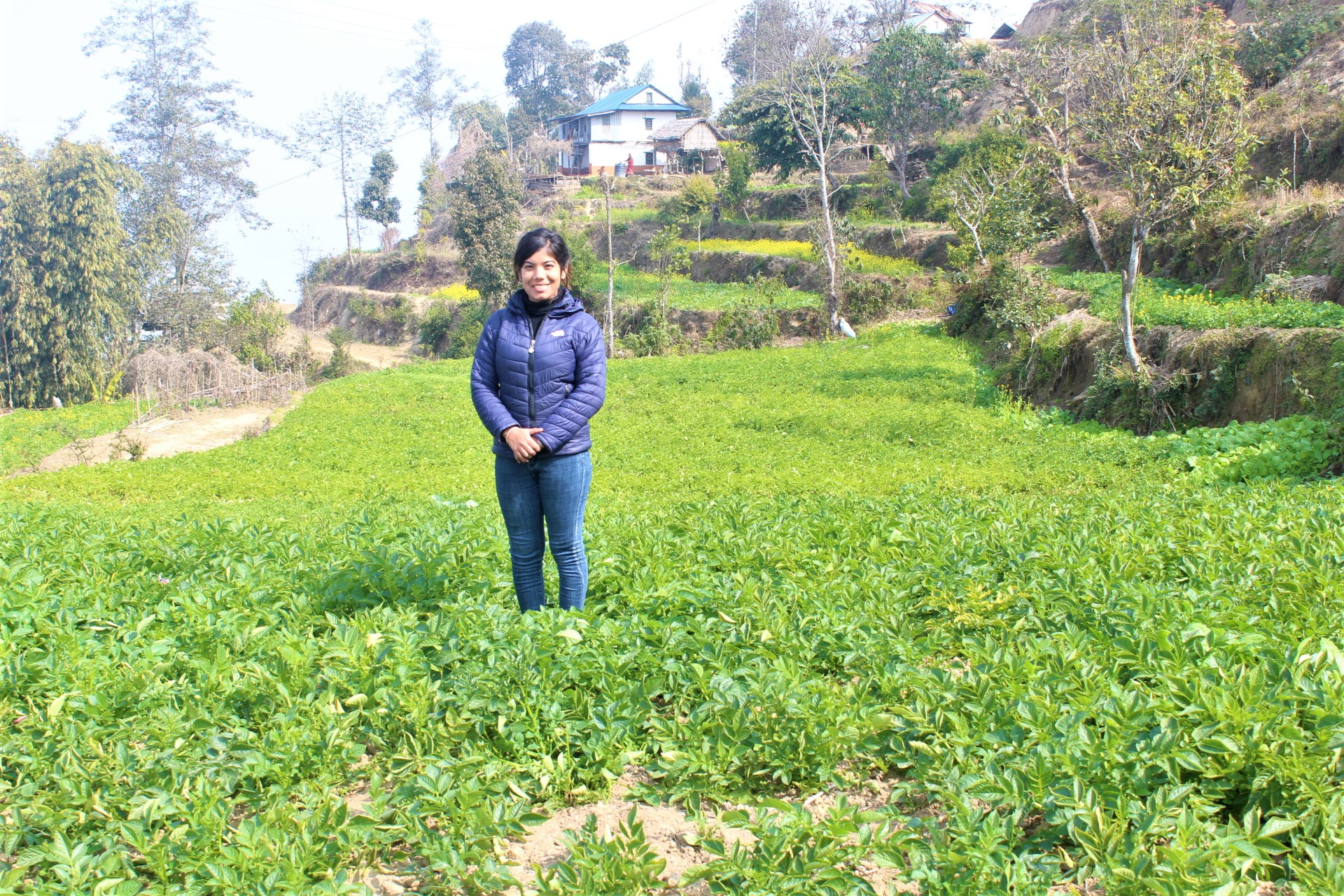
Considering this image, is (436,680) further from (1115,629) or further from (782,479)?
(782,479)

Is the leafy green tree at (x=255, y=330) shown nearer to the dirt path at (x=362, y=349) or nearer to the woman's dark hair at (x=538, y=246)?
the dirt path at (x=362, y=349)

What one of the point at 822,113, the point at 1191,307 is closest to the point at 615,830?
the point at 1191,307

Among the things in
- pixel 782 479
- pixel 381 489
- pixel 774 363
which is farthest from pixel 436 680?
pixel 774 363

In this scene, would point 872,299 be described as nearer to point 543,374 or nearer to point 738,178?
point 738,178

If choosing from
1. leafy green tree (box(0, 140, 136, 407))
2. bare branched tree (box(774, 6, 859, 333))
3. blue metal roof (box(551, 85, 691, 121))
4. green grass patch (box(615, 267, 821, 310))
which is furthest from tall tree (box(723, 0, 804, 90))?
leafy green tree (box(0, 140, 136, 407))

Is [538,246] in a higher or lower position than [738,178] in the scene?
lower

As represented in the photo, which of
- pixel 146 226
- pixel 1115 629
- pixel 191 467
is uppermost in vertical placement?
pixel 146 226

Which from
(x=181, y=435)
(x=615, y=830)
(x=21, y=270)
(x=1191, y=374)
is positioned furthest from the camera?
(x=21, y=270)

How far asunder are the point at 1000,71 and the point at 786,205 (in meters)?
21.9

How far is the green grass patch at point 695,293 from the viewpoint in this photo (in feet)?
113

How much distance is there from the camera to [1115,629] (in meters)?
4.11

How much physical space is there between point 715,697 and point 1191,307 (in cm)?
1482

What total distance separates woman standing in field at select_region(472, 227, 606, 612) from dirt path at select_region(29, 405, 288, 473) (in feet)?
54.2

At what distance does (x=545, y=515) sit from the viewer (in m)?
4.93
